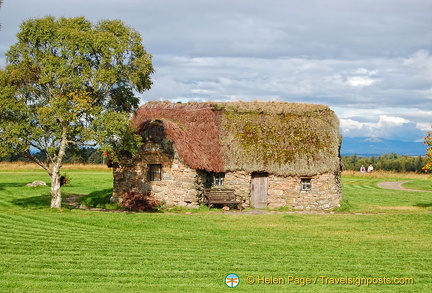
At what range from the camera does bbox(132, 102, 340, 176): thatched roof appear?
30.8 metres

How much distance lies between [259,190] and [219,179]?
2.67 meters

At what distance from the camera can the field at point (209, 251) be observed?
13.0 metres

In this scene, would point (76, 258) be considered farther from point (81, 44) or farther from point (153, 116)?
point (153, 116)

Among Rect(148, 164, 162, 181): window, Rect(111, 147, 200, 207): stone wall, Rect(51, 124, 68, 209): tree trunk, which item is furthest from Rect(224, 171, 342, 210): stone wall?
Rect(51, 124, 68, 209): tree trunk

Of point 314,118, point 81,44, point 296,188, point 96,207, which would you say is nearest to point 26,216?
point 96,207

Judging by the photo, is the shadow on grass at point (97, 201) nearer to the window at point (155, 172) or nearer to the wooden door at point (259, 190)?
the window at point (155, 172)

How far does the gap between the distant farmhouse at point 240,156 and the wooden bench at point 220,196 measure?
497 mm

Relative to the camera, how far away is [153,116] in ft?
110

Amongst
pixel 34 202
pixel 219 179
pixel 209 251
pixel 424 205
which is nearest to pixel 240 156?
pixel 219 179

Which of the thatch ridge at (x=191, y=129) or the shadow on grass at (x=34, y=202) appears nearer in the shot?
the shadow on grass at (x=34, y=202)

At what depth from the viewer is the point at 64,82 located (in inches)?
983

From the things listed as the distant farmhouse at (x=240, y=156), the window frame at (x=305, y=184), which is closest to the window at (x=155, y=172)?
the distant farmhouse at (x=240, y=156)

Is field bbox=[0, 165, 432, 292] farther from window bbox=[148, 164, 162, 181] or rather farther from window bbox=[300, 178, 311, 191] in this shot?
window bbox=[300, 178, 311, 191]

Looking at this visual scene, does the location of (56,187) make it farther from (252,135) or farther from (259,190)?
(252,135)
